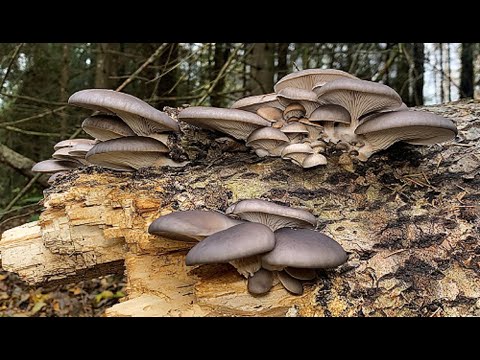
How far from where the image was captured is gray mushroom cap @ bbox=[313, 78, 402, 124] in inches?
96.9

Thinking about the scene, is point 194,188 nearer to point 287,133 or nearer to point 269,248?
point 287,133

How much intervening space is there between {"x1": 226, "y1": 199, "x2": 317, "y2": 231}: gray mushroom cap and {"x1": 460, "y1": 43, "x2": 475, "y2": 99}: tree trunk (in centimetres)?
877

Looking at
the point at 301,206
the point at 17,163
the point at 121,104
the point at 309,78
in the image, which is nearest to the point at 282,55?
the point at 17,163

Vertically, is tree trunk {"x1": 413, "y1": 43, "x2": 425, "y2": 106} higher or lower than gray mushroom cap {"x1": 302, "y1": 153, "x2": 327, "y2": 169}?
higher

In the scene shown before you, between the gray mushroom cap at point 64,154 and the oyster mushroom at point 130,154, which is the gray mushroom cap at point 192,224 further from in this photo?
the gray mushroom cap at point 64,154

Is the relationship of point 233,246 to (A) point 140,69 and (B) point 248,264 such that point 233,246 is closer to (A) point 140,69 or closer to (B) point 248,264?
(B) point 248,264

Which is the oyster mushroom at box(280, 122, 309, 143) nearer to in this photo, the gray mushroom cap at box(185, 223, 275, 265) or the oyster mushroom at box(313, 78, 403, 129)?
the oyster mushroom at box(313, 78, 403, 129)

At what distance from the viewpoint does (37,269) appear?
287cm

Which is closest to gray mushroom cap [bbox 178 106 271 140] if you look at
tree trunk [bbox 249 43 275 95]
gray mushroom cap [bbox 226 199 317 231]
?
gray mushroom cap [bbox 226 199 317 231]

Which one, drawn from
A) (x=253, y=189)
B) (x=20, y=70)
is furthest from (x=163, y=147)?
(x=20, y=70)

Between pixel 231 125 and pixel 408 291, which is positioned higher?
pixel 231 125

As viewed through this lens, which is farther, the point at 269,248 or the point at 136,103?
the point at 136,103

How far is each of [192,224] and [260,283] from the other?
463 millimetres

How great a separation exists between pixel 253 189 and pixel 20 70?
30.0 ft
